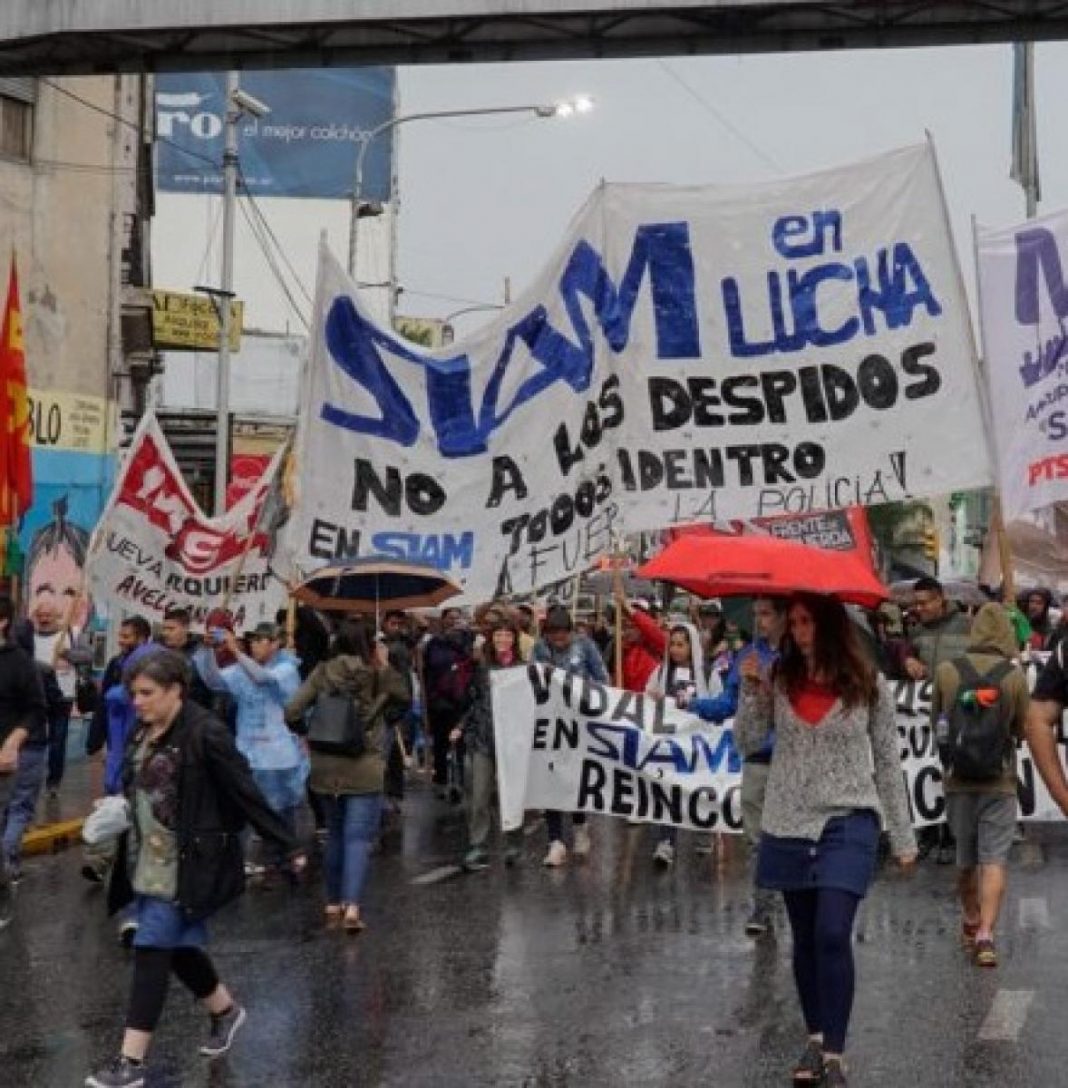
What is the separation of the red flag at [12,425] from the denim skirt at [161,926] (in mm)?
6548

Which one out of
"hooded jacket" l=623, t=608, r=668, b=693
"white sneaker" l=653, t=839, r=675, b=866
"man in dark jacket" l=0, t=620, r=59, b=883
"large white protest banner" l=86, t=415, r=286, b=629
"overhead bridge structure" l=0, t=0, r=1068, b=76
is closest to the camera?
"man in dark jacket" l=0, t=620, r=59, b=883

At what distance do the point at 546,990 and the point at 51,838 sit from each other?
6366mm

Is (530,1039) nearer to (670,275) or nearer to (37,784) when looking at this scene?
(670,275)

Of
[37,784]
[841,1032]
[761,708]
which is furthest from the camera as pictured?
[37,784]

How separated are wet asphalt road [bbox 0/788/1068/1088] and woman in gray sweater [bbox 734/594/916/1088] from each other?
467 millimetres

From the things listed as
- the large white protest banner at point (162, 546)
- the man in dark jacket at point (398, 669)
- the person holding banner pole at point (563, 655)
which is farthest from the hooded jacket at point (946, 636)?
the large white protest banner at point (162, 546)

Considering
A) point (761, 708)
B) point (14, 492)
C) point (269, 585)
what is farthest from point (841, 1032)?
point (269, 585)

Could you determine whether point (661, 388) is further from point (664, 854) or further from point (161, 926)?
point (161, 926)

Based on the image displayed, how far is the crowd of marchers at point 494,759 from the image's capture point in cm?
646

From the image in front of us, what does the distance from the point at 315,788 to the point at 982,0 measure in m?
7.95

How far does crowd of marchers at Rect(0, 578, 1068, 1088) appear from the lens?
646cm

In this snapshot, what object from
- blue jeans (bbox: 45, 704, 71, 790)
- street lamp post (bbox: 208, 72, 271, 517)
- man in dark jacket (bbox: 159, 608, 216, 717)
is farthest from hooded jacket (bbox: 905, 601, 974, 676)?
street lamp post (bbox: 208, 72, 271, 517)

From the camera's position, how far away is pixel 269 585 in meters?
15.9

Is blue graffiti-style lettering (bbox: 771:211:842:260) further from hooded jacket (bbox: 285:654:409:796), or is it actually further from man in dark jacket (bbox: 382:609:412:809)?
man in dark jacket (bbox: 382:609:412:809)
